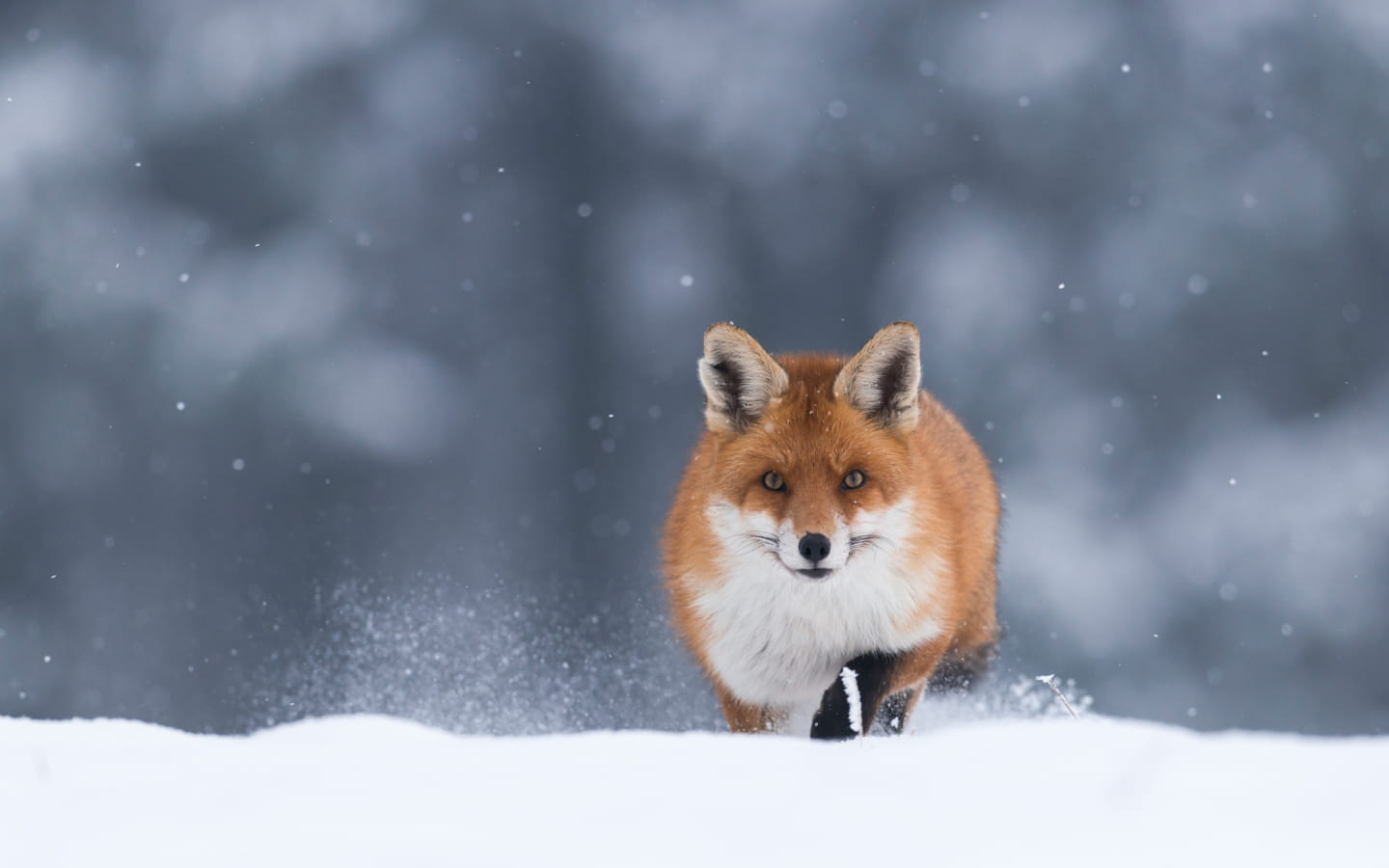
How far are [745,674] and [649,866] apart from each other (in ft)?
8.47

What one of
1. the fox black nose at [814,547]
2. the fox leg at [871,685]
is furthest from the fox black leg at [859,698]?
the fox black nose at [814,547]

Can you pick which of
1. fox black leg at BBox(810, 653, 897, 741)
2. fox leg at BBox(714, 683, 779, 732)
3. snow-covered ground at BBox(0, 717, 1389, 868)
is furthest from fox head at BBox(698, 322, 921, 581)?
snow-covered ground at BBox(0, 717, 1389, 868)

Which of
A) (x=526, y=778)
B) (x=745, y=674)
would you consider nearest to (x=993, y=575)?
(x=745, y=674)

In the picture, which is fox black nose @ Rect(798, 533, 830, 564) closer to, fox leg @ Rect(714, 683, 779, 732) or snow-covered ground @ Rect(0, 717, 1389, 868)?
fox leg @ Rect(714, 683, 779, 732)

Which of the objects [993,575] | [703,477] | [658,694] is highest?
[703,477]

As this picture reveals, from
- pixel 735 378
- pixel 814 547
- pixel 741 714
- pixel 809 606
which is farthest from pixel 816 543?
pixel 741 714

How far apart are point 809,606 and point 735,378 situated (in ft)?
3.21

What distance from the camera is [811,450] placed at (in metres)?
4.49

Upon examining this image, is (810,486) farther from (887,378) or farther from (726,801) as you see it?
(726,801)

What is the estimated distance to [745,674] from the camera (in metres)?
4.66

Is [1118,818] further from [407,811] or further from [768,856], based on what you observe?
[407,811]

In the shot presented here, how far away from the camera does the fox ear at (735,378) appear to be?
15.2 ft

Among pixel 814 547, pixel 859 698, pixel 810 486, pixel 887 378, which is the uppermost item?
pixel 887 378

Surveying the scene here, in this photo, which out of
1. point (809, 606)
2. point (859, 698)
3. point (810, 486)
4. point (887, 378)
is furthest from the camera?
point (887, 378)
